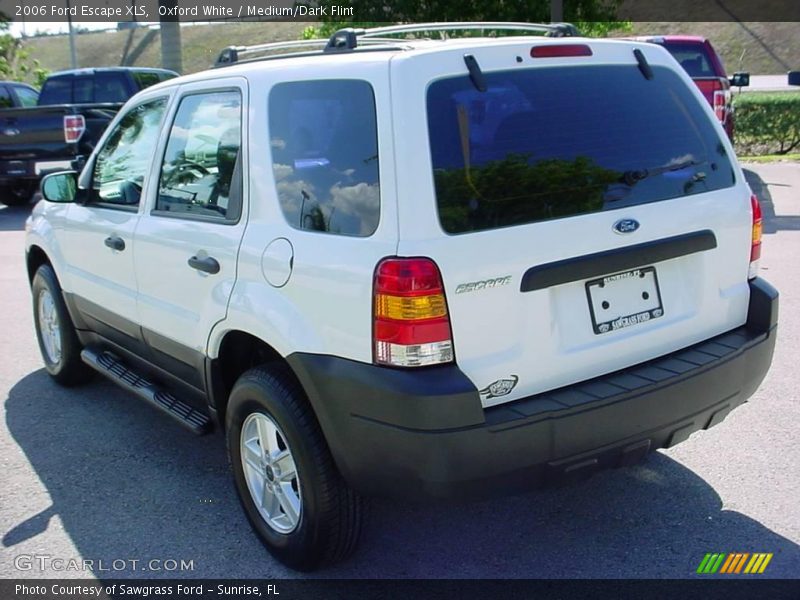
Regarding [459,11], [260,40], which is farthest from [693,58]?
[260,40]

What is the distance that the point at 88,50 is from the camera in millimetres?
78188

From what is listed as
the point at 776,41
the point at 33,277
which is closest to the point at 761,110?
the point at 33,277

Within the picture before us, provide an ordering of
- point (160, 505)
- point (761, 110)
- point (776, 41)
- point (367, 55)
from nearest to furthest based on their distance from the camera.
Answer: point (367, 55) < point (160, 505) < point (761, 110) < point (776, 41)

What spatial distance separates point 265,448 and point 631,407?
1.43m

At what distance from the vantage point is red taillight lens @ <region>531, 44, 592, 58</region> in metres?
3.09

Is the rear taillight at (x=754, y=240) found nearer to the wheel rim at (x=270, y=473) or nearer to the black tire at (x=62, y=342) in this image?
the wheel rim at (x=270, y=473)

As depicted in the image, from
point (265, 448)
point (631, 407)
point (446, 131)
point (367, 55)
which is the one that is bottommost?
point (265, 448)

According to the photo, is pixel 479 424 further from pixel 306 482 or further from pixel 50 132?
pixel 50 132

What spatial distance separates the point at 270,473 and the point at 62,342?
259cm

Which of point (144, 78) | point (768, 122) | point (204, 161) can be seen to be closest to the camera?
point (204, 161)

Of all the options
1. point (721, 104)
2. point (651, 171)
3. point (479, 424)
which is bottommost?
point (479, 424)

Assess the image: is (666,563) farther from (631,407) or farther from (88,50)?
(88,50)

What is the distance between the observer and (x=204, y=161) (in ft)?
12.2

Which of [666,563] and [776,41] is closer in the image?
[666,563]
